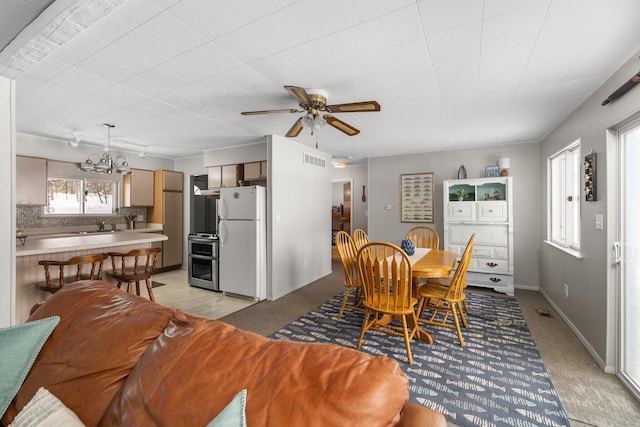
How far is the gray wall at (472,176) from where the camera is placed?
Result: 454 centimetres

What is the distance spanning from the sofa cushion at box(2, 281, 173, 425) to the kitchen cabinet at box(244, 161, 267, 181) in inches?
131

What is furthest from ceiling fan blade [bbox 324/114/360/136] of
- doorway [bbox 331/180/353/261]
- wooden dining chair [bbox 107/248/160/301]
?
doorway [bbox 331/180/353/261]

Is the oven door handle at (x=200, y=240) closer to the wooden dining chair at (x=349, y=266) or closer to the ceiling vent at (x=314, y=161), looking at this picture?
the ceiling vent at (x=314, y=161)

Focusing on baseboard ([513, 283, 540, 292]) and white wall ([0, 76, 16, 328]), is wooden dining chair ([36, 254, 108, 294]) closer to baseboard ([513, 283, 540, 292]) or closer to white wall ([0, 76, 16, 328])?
white wall ([0, 76, 16, 328])

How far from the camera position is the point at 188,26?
1.72 metres

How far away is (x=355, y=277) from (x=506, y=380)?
1.68 m

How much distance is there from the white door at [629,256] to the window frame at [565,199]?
0.67 metres

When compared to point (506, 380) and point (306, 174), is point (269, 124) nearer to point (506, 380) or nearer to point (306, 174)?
point (306, 174)

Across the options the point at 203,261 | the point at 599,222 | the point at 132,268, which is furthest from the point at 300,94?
the point at 203,261

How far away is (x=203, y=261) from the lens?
467 centimetres

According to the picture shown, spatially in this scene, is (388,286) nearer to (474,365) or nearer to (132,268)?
(474,365)

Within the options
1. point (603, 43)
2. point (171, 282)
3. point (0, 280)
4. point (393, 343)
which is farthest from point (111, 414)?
point (171, 282)

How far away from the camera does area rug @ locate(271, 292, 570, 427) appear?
6.02 ft

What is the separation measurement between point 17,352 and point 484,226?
197 inches
